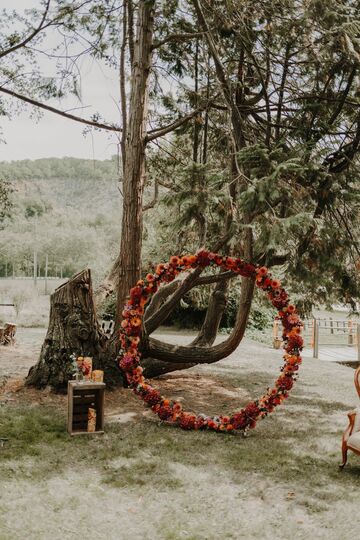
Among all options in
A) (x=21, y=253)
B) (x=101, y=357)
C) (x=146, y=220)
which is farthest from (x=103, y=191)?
(x=101, y=357)

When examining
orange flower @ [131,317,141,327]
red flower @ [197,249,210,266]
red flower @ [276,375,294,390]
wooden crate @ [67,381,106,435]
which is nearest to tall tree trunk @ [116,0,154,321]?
orange flower @ [131,317,141,327]

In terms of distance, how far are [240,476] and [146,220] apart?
998cm

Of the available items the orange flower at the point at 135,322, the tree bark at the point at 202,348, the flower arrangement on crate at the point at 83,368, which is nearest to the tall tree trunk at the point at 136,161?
the tree bark at the point at 202,348

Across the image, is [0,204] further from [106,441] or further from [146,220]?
[106,441]

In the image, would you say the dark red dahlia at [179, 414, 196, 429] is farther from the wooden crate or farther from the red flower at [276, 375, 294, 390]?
the red flower at [276, 375, 294, 390]

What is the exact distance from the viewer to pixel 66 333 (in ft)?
26.7

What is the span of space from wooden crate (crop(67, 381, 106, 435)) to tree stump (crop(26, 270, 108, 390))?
1.72 m

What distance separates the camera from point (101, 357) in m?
8.44

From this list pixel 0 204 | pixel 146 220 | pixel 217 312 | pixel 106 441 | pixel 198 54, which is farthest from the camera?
pixel 146 220

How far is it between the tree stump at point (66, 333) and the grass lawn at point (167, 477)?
13.7 inches

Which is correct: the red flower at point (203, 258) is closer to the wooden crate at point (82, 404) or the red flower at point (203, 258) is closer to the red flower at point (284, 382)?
the red flower at point (284, 382)

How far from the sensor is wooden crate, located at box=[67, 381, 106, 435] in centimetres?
627

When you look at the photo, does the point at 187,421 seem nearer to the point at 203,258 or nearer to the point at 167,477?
the point at 167,477

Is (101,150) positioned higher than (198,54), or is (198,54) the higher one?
(198,54)
